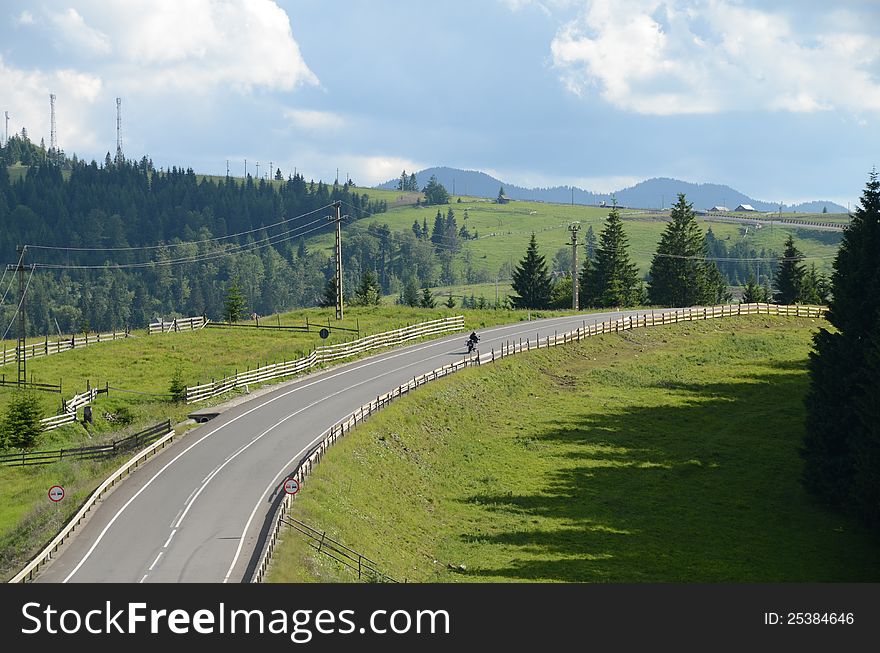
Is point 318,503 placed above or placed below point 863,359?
below

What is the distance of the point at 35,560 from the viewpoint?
119 feet

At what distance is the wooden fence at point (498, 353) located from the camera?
40.7 metres

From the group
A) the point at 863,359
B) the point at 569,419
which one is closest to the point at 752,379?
the point at 569,419

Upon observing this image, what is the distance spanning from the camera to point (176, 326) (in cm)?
9538

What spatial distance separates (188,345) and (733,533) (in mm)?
50183

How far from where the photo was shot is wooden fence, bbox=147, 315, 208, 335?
94500 mm

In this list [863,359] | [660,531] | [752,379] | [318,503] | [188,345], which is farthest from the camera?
[188,345]

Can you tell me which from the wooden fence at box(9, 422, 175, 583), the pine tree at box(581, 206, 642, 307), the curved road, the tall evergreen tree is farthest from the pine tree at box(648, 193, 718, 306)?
the wooden fence at box(9, 422, 175, 583)

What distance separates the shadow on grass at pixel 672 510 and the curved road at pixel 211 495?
9359 millimetres

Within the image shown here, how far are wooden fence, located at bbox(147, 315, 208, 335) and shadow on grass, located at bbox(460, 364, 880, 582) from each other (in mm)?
40341

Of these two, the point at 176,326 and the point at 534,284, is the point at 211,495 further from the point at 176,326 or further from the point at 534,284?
the point at 534,284

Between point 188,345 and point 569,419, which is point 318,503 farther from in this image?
point 188,345

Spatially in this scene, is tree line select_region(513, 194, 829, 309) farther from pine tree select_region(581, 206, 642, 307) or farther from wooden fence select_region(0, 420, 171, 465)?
wooden fence select_region(0, 420, 171, 465)

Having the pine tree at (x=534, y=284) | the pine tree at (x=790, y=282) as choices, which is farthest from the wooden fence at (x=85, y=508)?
the pine tree at (x=790, y=282)
